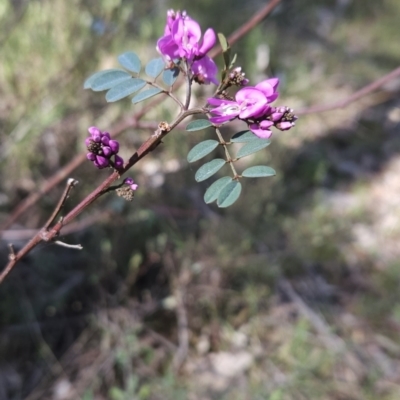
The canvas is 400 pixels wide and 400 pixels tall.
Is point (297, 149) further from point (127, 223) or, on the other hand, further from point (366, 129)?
point (127, 223)

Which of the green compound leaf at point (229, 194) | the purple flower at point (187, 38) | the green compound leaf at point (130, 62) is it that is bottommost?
the green compound leaf at point (229, 194)

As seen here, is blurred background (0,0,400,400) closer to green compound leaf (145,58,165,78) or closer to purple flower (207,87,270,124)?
green compound leaf (145,58,165,78)

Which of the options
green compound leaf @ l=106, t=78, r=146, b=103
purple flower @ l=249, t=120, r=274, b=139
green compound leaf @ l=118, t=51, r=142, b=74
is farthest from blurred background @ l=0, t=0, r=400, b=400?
purple flower @ l=249, t=120, r=274, b=139

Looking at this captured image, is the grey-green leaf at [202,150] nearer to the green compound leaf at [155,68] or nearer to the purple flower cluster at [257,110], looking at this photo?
the purple flower cluster at [257,110]

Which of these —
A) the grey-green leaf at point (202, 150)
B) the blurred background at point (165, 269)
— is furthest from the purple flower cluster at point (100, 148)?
the blurred background at point (165, 269)

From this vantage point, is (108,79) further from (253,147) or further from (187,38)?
(253,147)

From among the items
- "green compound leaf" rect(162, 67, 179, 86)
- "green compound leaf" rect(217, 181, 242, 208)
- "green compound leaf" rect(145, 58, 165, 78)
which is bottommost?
"green compound leaf" rect(217, 181, 242, 208)

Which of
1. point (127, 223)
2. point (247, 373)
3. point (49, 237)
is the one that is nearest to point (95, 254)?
point (127, 223)
